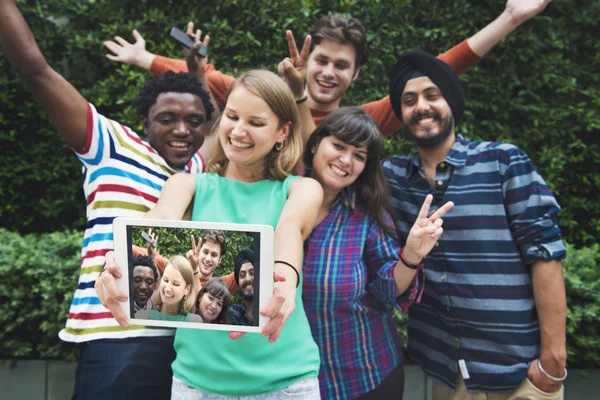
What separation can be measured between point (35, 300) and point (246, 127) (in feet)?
8.13

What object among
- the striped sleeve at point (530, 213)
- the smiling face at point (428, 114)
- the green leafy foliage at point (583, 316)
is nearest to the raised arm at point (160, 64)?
the smiling face at point (428, 114)

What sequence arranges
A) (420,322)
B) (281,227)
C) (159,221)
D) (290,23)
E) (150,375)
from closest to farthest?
1. (159,221)
2. (281,227)
3. (150,375)
4. (420,322)
5. (290,23)

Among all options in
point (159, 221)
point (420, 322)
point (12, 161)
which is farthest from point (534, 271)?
point (12, 161)

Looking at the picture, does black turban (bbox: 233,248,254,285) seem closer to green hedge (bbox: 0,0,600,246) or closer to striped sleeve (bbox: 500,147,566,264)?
striped sleeve (bbox: 500,147,566,264)

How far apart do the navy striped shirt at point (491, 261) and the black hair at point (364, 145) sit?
30 cm

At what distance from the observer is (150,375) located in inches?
86.2

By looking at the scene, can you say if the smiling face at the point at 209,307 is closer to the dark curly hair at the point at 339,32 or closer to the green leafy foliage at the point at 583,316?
the dark curly hair at the point at 339,32

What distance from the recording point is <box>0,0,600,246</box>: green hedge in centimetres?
457

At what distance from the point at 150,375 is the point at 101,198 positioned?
0.75 metres

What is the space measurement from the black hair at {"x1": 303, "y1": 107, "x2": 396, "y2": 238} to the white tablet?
3.04ft

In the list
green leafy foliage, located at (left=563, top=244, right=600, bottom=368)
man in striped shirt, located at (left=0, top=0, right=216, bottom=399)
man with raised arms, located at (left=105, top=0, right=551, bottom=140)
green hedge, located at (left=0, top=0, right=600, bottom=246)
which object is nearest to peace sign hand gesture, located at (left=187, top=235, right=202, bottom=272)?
man in striped shirt, located at (left=0, top=0, right=216, bottom=399)

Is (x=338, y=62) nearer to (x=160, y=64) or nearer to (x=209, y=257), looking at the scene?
(x=160, y=64)

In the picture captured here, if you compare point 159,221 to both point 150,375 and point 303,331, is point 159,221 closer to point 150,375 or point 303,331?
point 303,331

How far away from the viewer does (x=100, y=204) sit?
87.7 inches
